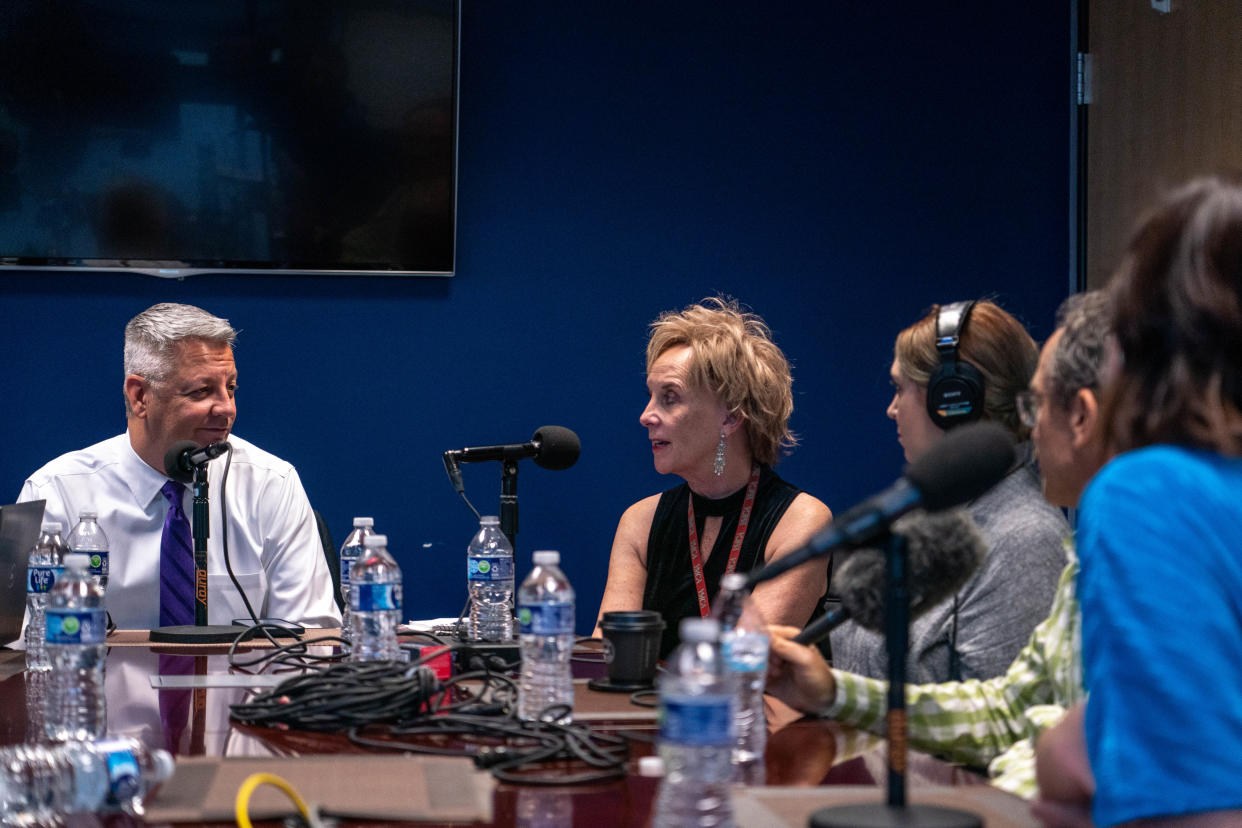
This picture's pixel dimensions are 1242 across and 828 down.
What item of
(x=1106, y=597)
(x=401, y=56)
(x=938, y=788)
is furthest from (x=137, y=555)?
(x=1106, y=597)

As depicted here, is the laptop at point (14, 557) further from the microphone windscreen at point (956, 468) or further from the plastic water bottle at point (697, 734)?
the microphone windscreen at point (956, 468)

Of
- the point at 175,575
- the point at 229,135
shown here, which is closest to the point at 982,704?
the point at 175,575

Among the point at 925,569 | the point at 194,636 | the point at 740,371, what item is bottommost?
the point at 194,636

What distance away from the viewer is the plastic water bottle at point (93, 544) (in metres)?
2.65

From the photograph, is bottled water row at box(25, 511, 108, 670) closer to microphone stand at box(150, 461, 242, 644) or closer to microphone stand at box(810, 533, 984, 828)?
microphone stand at box(150, 461, 242, 644)

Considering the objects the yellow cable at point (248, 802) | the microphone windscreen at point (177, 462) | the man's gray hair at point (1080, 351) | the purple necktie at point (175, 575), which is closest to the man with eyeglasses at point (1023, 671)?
the man's gray hair at point (1080, 351)

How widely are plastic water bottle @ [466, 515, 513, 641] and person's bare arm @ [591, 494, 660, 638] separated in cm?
36

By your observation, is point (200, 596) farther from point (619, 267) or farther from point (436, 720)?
point (619, 267)

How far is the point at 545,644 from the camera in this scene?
1726 mm

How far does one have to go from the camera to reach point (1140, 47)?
3879mm

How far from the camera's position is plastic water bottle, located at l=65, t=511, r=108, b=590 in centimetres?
265

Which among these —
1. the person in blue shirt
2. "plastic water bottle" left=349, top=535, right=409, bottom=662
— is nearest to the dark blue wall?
"plastic water bottle" left=349, top=535, right=409, bottom=662

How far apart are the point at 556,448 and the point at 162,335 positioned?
1361 mm

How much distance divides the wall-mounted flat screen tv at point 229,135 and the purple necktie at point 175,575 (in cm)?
112
